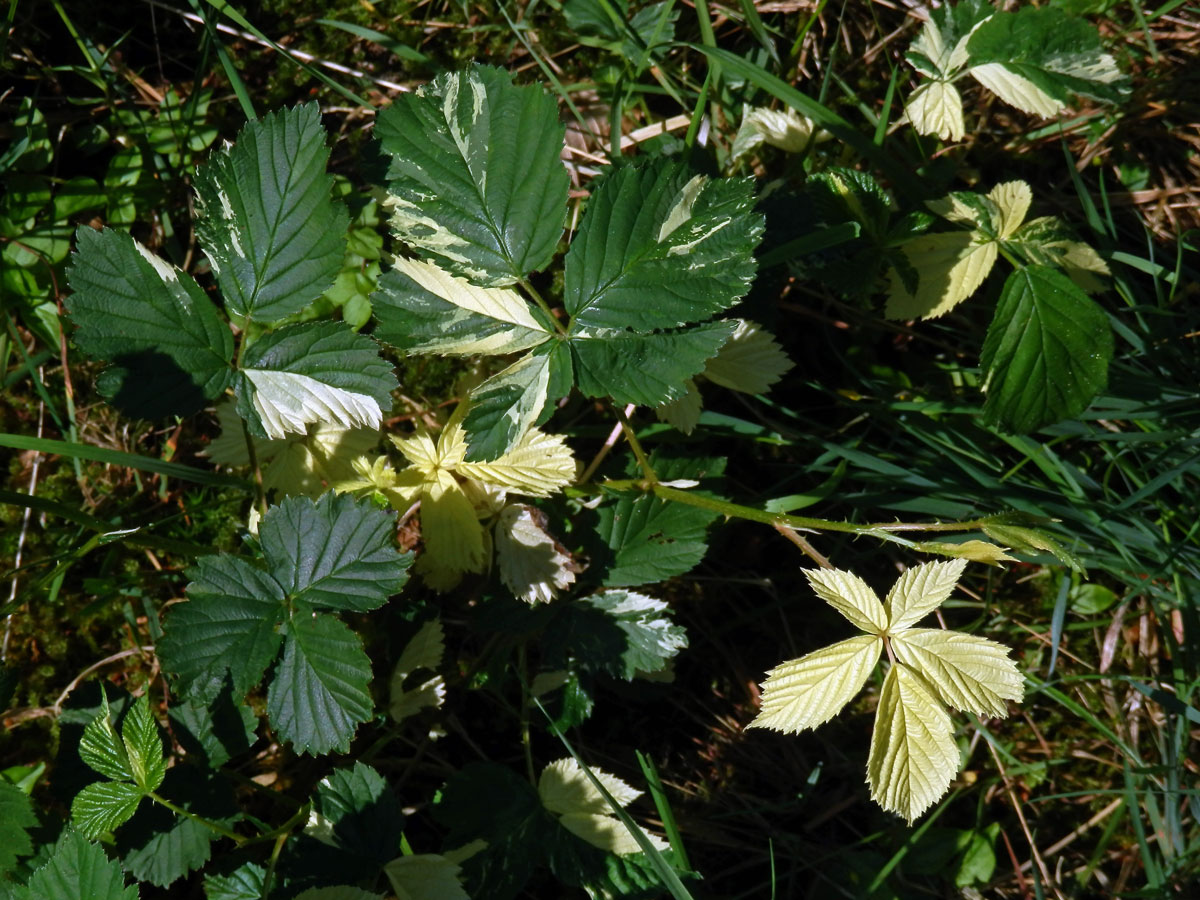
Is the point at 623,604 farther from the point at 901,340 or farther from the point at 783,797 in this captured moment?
the point at 901,340

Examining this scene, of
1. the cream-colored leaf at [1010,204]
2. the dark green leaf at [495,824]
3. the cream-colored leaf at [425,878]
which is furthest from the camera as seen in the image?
the cream-colored leaf at [1010,204]

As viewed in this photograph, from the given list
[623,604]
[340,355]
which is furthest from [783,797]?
[340,355]

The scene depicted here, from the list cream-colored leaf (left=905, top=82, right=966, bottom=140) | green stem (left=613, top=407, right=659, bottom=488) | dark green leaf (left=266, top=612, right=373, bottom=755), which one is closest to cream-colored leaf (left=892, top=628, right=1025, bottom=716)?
green stem (left=613, top=407, right=659, bottom=488)

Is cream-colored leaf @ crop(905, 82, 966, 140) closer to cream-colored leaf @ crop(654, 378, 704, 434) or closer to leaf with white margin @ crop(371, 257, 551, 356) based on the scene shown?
cream-colored leaf @ crop(654, 378, 704, 434)

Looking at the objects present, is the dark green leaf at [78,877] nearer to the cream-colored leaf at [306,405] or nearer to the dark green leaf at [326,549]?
the dark green leaf at [326,549]

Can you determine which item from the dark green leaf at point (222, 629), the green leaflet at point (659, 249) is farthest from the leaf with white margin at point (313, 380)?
the green leaflet at point (659, 249)

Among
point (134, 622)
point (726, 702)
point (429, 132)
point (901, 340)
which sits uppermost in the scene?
point (429, 132)
